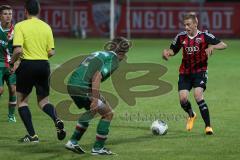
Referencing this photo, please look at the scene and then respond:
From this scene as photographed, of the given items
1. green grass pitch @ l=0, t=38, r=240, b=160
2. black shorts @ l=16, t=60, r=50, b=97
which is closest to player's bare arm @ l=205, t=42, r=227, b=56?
green grass pitch @ l=0, t=38, r=240, b=160

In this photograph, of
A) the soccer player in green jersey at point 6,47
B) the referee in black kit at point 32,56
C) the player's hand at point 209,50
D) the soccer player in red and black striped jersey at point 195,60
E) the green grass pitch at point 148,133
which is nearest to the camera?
the green grass pitch at point 148,133

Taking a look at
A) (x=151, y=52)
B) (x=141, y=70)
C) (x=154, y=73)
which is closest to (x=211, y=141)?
(x=154, y=73)

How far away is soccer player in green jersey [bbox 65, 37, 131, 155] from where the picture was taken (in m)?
10.0

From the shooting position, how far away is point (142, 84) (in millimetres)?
20125

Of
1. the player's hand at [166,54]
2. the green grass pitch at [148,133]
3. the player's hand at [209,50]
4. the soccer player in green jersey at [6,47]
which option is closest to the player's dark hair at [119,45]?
the green grass pitch at [148,133]

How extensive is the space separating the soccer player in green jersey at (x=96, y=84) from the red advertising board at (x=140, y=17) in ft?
111

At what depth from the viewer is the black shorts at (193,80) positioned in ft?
41.7

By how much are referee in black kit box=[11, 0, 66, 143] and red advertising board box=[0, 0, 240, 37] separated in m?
33.0

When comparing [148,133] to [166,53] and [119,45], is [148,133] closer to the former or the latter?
[166,53]

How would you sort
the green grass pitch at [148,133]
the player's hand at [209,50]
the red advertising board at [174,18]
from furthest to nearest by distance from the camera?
the red advertising board at [174,18] → the player's hand at [209,50] → the green grass pitch at [148,133]

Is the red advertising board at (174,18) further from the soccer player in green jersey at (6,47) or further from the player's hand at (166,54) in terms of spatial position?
the player's hand at (166,54)

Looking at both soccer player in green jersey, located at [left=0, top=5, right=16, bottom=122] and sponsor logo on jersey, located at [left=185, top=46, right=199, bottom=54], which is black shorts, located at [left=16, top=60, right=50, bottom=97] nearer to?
soccer player in green jersey, located at [left=0, top=5, right=16, bottom=122]

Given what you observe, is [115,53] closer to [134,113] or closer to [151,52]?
[134,113]

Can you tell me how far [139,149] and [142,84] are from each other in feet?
30.4
